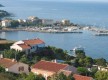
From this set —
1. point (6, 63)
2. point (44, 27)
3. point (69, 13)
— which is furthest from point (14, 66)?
point (69, 13)

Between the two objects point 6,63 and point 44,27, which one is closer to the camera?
point 6,63

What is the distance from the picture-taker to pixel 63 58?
18.1 m

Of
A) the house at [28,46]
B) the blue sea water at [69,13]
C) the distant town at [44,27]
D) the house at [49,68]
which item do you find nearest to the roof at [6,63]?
the house at [49,68]

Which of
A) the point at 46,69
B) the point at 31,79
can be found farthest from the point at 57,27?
the point at 31,79

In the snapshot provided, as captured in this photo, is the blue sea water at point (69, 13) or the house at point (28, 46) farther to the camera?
the blue sea water at point (69, 13)

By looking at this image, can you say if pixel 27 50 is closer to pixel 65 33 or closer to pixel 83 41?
pixel 83 41

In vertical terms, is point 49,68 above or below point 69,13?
above

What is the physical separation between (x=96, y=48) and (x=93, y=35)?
33.6ft

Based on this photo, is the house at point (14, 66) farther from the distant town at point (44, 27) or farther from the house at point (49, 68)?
the distant town at point (44, 27)

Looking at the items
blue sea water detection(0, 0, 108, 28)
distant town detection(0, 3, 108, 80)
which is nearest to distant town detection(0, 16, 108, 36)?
blue sea water detection(0, 0, 108, 28)

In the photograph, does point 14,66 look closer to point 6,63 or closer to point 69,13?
point 6,63

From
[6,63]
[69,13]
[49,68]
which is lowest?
[69,13]

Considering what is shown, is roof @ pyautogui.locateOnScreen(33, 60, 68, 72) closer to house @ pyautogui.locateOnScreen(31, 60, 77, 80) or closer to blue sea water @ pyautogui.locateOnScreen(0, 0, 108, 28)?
house @ pyautogui.locateOnScreen(31, 60, 77, 80)

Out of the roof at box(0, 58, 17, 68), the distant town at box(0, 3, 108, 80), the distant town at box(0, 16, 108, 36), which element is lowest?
the distant town at box(0, 16, 108, 36)
